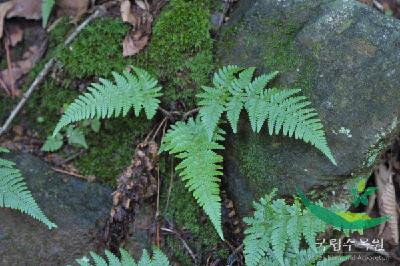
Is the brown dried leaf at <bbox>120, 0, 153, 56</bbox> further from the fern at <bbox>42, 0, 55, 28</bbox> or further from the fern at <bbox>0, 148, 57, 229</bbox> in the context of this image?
the fern at <bbox>0, 148, 57, 229</bbox>

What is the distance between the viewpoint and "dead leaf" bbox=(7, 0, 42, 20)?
5.12 meters

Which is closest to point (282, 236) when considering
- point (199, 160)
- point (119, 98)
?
point (199, 160)

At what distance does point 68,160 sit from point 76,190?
362 mm

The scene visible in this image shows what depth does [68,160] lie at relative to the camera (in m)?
4.72

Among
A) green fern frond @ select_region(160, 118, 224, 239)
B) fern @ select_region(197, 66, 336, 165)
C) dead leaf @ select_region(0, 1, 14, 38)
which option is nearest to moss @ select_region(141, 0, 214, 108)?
fern @ select_region(197, 66, 336, 165)

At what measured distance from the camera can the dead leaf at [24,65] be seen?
16.6ft

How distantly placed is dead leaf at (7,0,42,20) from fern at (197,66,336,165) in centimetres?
229

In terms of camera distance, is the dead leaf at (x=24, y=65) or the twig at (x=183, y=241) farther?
the dead leaf at (x=24, y=65)

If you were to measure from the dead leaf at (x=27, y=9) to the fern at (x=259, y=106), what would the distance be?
7.50 ft

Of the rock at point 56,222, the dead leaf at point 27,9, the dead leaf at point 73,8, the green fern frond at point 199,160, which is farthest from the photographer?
the dead leaf at point 27,9

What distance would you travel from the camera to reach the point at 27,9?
5.14m

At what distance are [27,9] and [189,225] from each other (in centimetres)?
294

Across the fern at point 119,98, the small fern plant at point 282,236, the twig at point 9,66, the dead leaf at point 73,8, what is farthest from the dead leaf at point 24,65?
the small fern plant at point 282,236

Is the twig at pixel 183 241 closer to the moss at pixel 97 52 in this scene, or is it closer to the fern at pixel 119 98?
the fern at pixel 119 98
